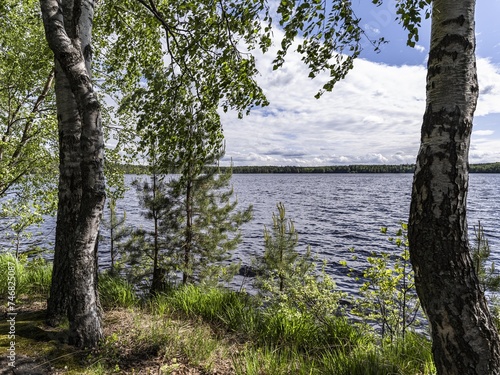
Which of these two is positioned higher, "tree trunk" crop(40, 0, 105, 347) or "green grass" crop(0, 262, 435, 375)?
"tree trunk" crop(40, 0, 105, 347)

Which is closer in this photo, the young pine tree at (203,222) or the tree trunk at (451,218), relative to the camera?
the tree trunk at (451,218)

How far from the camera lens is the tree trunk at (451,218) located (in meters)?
2.26

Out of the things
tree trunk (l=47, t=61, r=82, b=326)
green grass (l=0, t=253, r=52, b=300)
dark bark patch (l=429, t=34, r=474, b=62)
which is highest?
dark bark patch (l=429, t=34, r=474, b=62)

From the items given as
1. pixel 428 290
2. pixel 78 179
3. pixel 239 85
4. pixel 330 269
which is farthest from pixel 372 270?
pixel 330 269

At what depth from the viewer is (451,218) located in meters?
2.27

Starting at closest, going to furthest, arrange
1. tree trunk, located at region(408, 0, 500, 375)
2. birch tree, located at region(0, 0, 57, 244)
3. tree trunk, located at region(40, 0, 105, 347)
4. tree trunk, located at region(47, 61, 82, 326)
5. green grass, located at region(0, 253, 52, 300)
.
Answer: tree trunk, located at region(408, 0, 500, 375)
tree trunk, located at region(40, 0, 105, 347)
tree trunk, located at region(47, 61, 82, 326)
green grass, located at region(0, 253, 52, 300)
birch tree, located at region(0, 0, 57, 244)

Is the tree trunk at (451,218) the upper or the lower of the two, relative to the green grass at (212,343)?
upper

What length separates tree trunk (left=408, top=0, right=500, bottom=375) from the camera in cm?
226

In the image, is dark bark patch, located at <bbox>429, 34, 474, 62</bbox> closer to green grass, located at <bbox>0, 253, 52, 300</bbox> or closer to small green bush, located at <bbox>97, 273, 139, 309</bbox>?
small green bush, located at <bbox>97, 273, 139, 309</bbox>

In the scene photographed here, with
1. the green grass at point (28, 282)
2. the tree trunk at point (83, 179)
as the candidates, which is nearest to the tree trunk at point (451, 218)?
the tree trunk at point (83, 179)

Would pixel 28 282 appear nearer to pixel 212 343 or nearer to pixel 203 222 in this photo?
pixel 203 222

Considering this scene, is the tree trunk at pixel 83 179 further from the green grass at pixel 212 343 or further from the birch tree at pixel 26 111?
the birch tree at pixel 26 111

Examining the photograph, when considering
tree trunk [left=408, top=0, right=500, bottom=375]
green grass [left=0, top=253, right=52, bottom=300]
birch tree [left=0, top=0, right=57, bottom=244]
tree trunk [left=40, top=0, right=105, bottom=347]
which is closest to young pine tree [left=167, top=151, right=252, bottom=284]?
green grass [left=0, top=253, right=52, bottom=300]

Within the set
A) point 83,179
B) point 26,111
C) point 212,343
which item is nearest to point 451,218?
point 212,343
